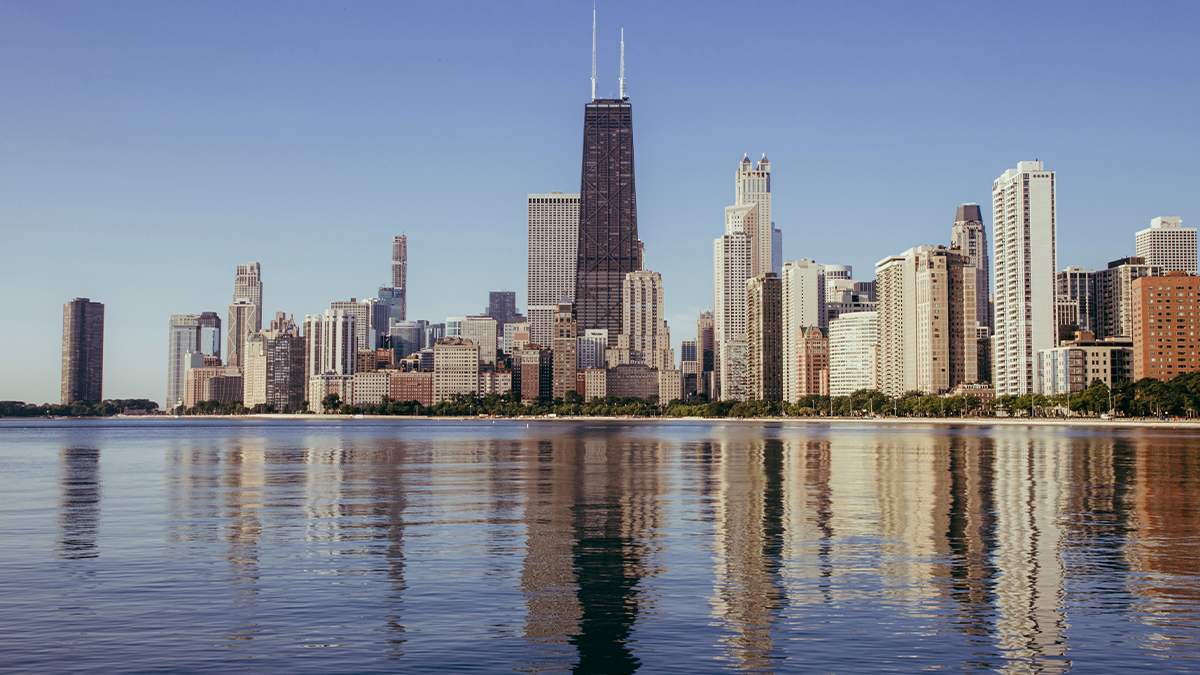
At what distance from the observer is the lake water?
114ft

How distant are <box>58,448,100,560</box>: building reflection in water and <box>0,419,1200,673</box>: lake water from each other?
37 cm

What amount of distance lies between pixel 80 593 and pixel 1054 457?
4416 inches

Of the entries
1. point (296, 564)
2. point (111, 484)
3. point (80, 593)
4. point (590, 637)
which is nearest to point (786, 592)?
point (590, 637)

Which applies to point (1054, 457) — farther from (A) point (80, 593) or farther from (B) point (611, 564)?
(A) point (80, 593)

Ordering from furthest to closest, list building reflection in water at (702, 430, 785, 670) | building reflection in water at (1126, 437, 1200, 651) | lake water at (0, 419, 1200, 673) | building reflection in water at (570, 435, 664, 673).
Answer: building reflection in water at (1126, 437, 1200, 651), building reflection in water at (702, 430, 785, 670), building reflection in water at (570, 435, 664, 673), lake water at (0, 419, 1200, 673)

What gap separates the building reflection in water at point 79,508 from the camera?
5622 centimetres

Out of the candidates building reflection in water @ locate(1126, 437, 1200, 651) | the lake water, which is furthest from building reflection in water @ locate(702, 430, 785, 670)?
building reflection in water @ locate(1126, 437, 1200, 651)

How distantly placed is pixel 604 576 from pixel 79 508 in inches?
1652

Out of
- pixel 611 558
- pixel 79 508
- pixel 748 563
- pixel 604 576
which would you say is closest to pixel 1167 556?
pixel 748 563

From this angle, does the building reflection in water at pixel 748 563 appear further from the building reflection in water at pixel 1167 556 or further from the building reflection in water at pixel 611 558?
the building reflection in water at pixel 1167 556

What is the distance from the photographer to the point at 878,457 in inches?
5354

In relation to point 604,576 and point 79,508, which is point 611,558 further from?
point 79,508

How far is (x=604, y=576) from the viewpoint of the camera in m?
47.3

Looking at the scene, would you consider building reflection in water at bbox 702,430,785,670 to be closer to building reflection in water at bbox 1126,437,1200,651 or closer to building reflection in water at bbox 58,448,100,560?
building reflection in water at bbox 1126,437,1200,651
